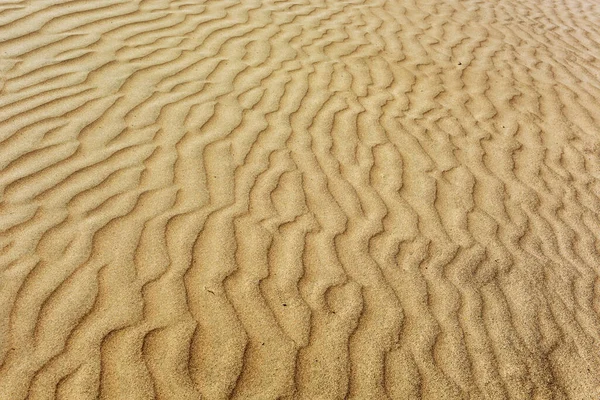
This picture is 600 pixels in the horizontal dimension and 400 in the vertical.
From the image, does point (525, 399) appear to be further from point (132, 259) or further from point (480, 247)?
point (132, 259)

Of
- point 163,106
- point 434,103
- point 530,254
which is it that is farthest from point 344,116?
point 530,254

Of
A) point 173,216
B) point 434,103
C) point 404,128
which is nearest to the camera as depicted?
point 173,216

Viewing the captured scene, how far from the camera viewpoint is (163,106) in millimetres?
4031

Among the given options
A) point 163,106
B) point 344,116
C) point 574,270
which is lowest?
point 574,270

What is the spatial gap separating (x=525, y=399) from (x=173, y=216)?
72.1 inches

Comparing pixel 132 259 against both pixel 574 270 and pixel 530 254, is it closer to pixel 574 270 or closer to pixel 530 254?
pixel 530 254

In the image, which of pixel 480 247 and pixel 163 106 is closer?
pixel 480 247

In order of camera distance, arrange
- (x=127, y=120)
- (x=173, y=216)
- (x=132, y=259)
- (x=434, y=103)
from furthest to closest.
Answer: (x=434, y=103), (x=127, y=120), (x=173, y=216), (x=132, y=259)

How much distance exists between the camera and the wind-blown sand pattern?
2.41 m

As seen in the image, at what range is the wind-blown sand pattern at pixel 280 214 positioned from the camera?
7.91ft

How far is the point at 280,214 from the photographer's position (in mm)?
3182

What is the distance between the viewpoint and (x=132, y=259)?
276 cm

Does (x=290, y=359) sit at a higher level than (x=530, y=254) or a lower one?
higher

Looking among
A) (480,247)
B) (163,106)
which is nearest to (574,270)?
(480,247)
